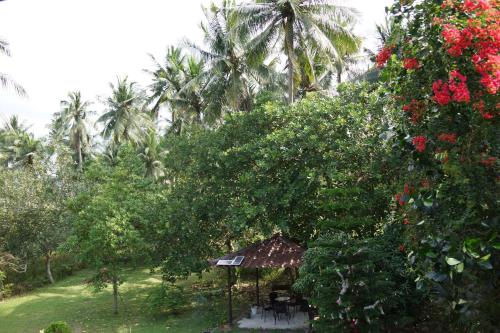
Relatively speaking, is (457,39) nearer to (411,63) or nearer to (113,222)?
(411,63)

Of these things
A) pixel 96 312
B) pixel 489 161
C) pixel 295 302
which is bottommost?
pixel 96 312

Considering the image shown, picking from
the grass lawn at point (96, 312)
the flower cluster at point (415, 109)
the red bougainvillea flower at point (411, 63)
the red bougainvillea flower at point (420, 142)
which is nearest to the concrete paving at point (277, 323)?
the grass lawn at point (96, 312)

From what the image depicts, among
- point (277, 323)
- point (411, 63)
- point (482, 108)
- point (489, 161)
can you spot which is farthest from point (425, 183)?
point (277, 323)

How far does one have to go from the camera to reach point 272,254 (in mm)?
11812

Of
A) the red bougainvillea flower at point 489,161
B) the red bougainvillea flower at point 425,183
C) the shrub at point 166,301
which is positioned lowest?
the shrub at point 166,301

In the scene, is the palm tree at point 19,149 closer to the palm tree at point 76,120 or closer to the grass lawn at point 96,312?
the palm tree at point 76,120

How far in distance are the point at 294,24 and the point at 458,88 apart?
14.4 m

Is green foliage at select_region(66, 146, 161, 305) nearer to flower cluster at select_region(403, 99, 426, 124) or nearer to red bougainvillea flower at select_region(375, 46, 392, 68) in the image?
red bougainvillea flower at select_region(375, 46, 392, 68)

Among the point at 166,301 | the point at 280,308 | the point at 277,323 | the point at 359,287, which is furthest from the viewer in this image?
the point at 166,301

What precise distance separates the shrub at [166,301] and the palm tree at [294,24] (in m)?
8.61

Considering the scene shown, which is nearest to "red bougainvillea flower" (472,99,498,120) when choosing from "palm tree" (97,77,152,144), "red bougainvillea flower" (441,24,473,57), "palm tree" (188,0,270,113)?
"red bougainvillea flower" (441,24,473,57)

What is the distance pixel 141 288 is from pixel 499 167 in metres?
18.9

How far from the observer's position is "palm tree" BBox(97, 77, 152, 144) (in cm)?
3244

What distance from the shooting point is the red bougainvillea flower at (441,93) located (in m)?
4.42
